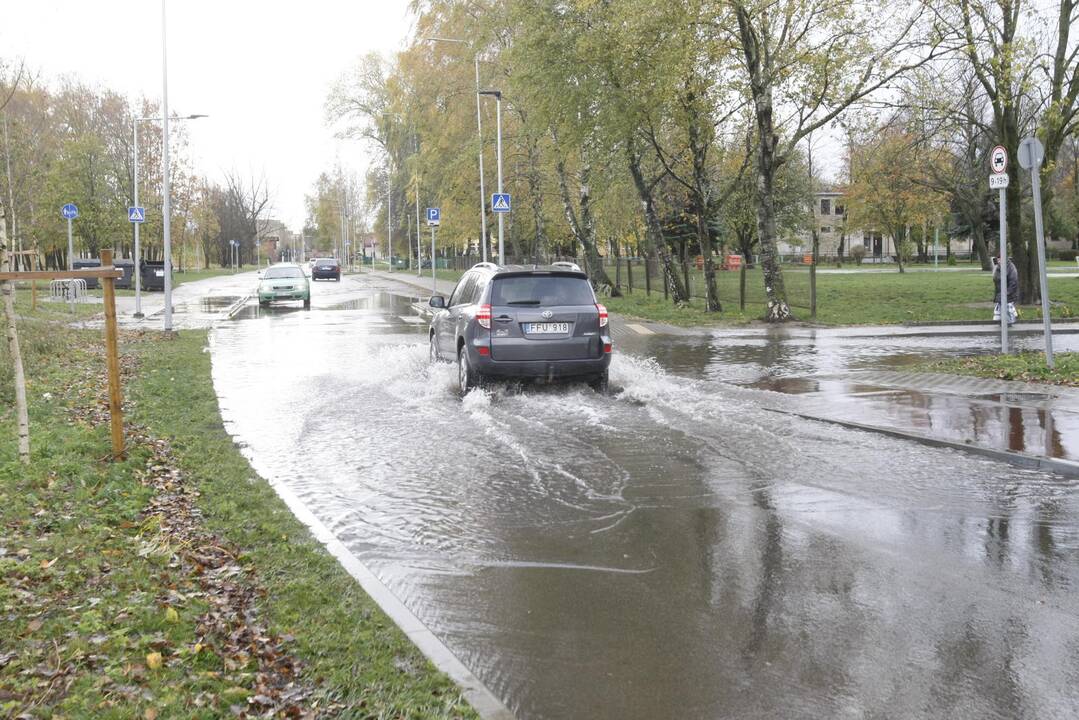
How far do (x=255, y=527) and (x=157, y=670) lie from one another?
7.64ft

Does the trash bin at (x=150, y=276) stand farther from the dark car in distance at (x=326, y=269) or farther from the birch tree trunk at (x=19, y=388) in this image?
the birch tree trunk at (x=19, y=388)

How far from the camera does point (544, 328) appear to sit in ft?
39.2

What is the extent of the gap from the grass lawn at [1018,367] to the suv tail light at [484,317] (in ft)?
21.6

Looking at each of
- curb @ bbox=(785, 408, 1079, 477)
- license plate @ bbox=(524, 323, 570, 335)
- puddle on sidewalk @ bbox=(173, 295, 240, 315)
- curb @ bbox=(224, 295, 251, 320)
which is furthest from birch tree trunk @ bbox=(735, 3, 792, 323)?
puddle on sidewalk @ bbox=(173, 295, 240, 315)

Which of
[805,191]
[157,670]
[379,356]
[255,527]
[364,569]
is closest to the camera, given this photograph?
[157,670]

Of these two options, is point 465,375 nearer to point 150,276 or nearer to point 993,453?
point 993,453

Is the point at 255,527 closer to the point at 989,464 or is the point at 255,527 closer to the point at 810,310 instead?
the point at 989,464

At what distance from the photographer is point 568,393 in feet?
40.8

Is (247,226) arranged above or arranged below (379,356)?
above

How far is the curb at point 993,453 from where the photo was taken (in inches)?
310

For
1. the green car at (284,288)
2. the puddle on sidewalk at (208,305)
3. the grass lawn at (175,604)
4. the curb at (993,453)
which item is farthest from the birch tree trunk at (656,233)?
the grass lawn at (175,604)

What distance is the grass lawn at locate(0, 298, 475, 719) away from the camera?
3.82 metres

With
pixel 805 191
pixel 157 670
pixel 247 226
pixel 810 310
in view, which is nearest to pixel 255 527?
pixel 157 670

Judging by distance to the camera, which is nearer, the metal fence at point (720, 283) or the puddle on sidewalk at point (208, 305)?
the metal fence at point (720, 283)
